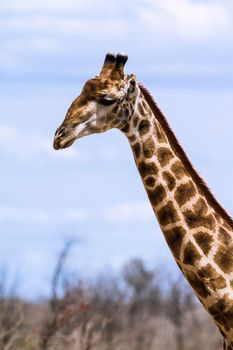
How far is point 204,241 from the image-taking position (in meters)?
10.7

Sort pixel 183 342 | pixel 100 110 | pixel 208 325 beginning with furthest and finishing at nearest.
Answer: pixel 208 325 < pixel 183 342 < pixel 100 110

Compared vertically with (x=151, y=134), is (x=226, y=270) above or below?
below

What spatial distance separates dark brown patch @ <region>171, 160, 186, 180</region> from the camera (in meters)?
10.7

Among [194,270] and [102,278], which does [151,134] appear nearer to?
[194,270]

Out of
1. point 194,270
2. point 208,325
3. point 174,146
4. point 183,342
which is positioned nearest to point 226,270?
point 194,270

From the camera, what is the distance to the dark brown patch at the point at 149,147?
1074 cm

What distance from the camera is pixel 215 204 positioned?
1087 cm

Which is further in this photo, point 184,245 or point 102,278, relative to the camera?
point 102,278

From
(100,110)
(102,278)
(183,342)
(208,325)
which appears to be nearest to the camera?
(100,110)

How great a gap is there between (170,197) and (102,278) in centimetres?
4793

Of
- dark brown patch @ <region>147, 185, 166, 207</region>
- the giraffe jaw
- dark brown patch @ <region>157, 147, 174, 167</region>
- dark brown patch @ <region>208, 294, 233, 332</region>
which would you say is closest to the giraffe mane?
dark brown patch @ <region>157, 147, 174, 167</region>

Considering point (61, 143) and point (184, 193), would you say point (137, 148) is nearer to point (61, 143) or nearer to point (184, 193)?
point (184, 193)

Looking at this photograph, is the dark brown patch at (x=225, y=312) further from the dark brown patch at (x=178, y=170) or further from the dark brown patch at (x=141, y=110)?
the dark brown patch at (x=141, y=110)

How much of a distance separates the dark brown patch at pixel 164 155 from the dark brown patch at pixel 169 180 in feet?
0.29
